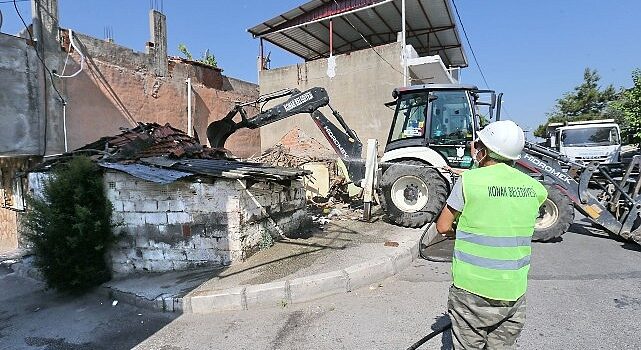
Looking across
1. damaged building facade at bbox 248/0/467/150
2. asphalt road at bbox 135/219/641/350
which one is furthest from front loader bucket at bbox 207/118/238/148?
damaged building facade at bbox 248/0/467/150

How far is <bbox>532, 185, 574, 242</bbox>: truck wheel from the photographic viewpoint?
5.67m

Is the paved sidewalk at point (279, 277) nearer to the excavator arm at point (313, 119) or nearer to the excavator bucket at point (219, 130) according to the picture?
the excavator arm at point (313, 119)

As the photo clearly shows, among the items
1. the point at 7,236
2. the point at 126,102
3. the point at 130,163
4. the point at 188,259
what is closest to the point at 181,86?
the point at 126,102

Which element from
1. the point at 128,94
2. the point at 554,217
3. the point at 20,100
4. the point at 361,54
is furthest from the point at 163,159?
the point at 361,54

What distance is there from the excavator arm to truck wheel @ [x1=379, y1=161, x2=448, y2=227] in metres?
1.01

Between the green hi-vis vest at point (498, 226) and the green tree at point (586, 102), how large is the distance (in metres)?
34.0

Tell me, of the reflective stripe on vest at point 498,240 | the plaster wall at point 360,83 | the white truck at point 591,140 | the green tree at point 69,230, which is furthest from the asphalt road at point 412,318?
the white truck at point 591,140

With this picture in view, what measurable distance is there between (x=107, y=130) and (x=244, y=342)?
9304 mm

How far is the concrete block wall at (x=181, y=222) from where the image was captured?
4887 mm

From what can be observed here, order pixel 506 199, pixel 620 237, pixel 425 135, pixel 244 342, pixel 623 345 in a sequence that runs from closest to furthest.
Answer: pixel 506 199 → pixel 623 345 → pixel 244 342 → pixel 620 237 → pixel 425 135

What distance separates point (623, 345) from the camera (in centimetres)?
290

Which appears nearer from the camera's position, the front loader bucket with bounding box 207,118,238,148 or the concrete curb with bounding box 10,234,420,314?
the concrete curb with bounding box 10,234,420,314

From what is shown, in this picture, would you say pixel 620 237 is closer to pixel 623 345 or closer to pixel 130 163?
pixel 623 345

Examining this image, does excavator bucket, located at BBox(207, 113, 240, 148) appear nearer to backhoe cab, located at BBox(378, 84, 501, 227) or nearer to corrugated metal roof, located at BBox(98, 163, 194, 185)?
corrugated metal roof, located at BBox(98, 163, 194, 185)
